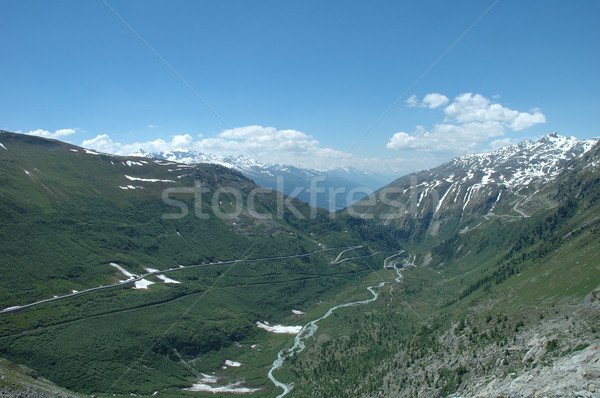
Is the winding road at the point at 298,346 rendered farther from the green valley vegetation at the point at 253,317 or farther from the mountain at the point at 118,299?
the mountain at the point at 118,299

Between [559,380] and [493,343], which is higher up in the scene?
[559,380]

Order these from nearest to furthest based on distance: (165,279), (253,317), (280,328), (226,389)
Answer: (226,389) → (280,328) → (253,317) → (165,279)

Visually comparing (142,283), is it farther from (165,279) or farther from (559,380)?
(559,380)

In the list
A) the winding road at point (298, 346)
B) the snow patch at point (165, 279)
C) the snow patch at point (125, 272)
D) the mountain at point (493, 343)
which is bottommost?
the winding road at point (298, 346)

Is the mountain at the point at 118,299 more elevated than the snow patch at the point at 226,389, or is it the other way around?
the mountain at the point at 118,299

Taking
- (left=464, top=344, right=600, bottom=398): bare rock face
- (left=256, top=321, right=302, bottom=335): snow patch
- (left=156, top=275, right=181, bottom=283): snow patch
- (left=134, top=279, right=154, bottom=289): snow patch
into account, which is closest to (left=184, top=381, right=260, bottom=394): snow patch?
(left=256, top=321, right=302, bottom=335): snow patch

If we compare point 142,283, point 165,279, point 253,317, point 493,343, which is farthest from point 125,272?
point 493,343

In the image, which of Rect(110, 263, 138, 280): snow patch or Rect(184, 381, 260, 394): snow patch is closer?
Rect(184, 381, 260, 394): snow patch

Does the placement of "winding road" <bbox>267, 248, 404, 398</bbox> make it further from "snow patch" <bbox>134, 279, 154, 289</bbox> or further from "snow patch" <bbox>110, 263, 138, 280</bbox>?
"snow patch" <bbox>110, 263, 138, 280</bbox>

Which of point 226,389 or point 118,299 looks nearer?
point 226,389

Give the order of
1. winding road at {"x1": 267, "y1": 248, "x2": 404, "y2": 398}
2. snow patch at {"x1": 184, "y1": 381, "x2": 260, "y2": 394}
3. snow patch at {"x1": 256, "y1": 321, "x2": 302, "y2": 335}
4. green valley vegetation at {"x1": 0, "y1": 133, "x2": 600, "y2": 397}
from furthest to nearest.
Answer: snow patch at {"x1": 256, "y1": 321, "x2": 302, "y2": 335} → winding road at {"x1": 267, "y1": 248, "x2": 404, "y2": 398} → snow patch at {"x1": 184, "y1": 381, "x2": 260, "y2": 394} → green valley vegetation at {"x1": 0, "y1": 133, "x2": 600, "y2": 397}

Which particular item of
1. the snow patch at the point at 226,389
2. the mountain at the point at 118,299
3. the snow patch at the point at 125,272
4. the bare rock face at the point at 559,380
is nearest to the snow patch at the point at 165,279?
the mountain at the point at 118,299
